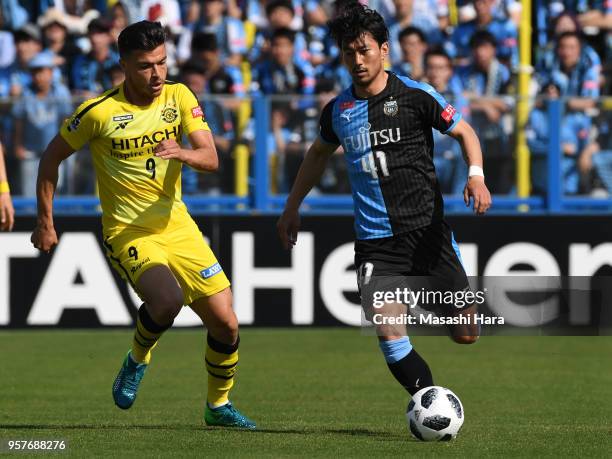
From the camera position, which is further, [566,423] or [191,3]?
[191,3]

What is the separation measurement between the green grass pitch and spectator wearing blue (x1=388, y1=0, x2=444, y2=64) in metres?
3.87

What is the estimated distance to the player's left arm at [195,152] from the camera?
724 centimetres

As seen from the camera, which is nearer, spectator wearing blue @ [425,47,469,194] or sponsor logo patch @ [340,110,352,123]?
sponsor logo patch @ [340,110,352,123]

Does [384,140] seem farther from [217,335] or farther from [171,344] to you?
[171,344]

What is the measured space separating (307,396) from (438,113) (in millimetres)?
2831

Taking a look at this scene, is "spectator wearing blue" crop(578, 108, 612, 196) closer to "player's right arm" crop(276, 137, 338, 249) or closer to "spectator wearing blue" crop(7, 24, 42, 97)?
"player's right arm" crop(276, 137, 338, 249)

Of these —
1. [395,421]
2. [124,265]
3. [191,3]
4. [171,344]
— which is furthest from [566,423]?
[191,3]

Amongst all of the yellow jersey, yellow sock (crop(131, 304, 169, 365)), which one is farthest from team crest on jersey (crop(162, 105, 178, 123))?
yellow sock (crop(131, 304, 169, 365))

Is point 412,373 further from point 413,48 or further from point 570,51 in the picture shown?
point 570,51

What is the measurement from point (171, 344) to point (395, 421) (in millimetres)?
5139

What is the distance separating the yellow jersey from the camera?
26.3 ft

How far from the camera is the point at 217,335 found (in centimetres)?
809

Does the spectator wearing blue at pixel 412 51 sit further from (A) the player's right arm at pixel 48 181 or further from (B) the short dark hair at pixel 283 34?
(A) the player's right arm at pixel 48 181

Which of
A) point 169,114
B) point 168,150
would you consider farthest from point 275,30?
point 168,150
